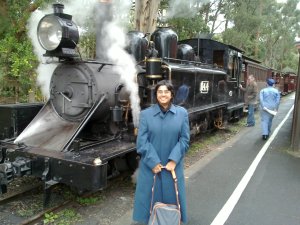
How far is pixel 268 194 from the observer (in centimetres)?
530

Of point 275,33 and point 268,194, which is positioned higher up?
point 275,33

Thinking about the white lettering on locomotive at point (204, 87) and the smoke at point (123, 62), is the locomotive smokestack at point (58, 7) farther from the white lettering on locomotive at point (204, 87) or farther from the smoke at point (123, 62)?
the white lettering on locomotive at point (204, 87)

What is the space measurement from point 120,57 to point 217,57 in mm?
5732

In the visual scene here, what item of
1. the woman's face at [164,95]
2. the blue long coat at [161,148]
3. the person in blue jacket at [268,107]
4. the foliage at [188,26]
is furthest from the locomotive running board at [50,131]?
the foliage at [188,26]

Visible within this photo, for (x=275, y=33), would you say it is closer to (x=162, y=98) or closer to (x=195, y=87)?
(x=195, y=87)

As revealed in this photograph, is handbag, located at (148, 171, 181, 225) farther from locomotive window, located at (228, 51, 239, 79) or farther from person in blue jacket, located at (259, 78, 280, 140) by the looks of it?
locomotive window, located at (228, 51, 239, 79)

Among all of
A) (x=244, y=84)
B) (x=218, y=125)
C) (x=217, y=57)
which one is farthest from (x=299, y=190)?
(x=244, y=84)

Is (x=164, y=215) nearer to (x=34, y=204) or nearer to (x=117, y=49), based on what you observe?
(x=34, y=204)

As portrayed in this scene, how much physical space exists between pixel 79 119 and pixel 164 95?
209 centimetres

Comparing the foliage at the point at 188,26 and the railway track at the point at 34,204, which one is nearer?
the railway track at the point at 34,204

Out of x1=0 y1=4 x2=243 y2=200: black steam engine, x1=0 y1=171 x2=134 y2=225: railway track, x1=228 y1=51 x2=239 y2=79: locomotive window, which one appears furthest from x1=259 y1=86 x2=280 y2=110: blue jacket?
x1=0 y1=171 x2=134 y2=225: railway track

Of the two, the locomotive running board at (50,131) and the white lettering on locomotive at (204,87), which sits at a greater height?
the white lettering on locomotive at (204,87)

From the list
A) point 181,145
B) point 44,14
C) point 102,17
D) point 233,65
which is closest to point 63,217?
point 181,145

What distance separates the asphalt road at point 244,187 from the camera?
14.7 ft
